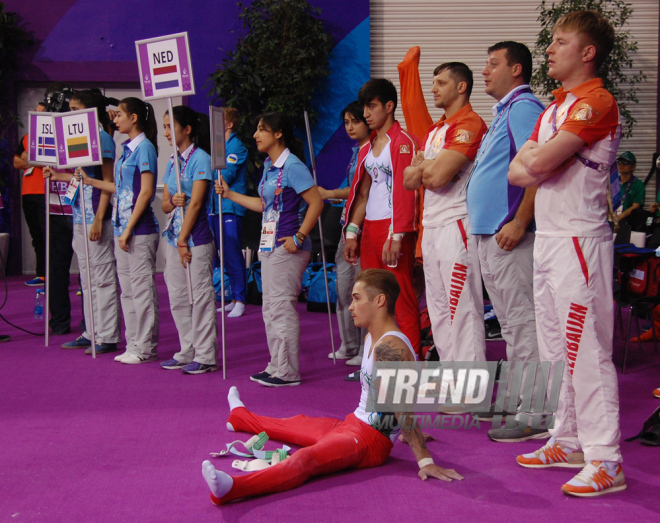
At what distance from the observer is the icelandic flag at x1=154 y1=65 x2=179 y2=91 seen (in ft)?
15.1

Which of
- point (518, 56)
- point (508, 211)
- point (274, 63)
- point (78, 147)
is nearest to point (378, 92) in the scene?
point (518, 56)

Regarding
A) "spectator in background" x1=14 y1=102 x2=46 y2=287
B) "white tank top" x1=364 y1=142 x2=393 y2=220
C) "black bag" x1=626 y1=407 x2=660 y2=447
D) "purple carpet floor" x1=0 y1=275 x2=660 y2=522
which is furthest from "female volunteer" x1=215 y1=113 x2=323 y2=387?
"spectator in background" x1=14 y1=102 x2=46 y2=287

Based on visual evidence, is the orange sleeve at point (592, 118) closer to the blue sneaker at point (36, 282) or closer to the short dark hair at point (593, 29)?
the short dark hair at point (593, 29)

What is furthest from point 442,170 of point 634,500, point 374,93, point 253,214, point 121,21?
point 121,21

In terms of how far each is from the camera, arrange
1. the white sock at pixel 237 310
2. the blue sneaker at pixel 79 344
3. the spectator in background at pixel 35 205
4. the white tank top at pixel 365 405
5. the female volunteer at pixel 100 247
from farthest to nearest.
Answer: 1. the spectator in background at pixel 35 205
2. the white sock at pixel 237 310
3. the blue sneaker at pixel 79 344
4. the female volunteer at pixel 100 247
5. the white tank top at pixel 365 405

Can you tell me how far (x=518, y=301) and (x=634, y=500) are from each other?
101 cm

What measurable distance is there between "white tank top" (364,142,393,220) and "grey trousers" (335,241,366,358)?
724 mm

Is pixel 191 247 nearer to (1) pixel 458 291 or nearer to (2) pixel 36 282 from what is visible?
(1) pixel 458 291

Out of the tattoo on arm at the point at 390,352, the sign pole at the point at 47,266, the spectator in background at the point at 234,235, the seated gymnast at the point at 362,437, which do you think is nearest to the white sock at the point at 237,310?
the spectator in background at the point at 234,235

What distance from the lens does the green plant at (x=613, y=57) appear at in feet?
29.6

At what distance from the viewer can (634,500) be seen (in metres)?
2.52

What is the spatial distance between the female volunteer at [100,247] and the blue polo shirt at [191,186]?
2.42ft

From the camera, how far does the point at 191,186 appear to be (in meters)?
4.62

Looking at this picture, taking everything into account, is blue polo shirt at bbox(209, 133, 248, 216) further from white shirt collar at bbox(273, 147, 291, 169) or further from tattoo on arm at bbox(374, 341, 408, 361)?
tattoo on arm at bbox(374, 341, 408, 361)
